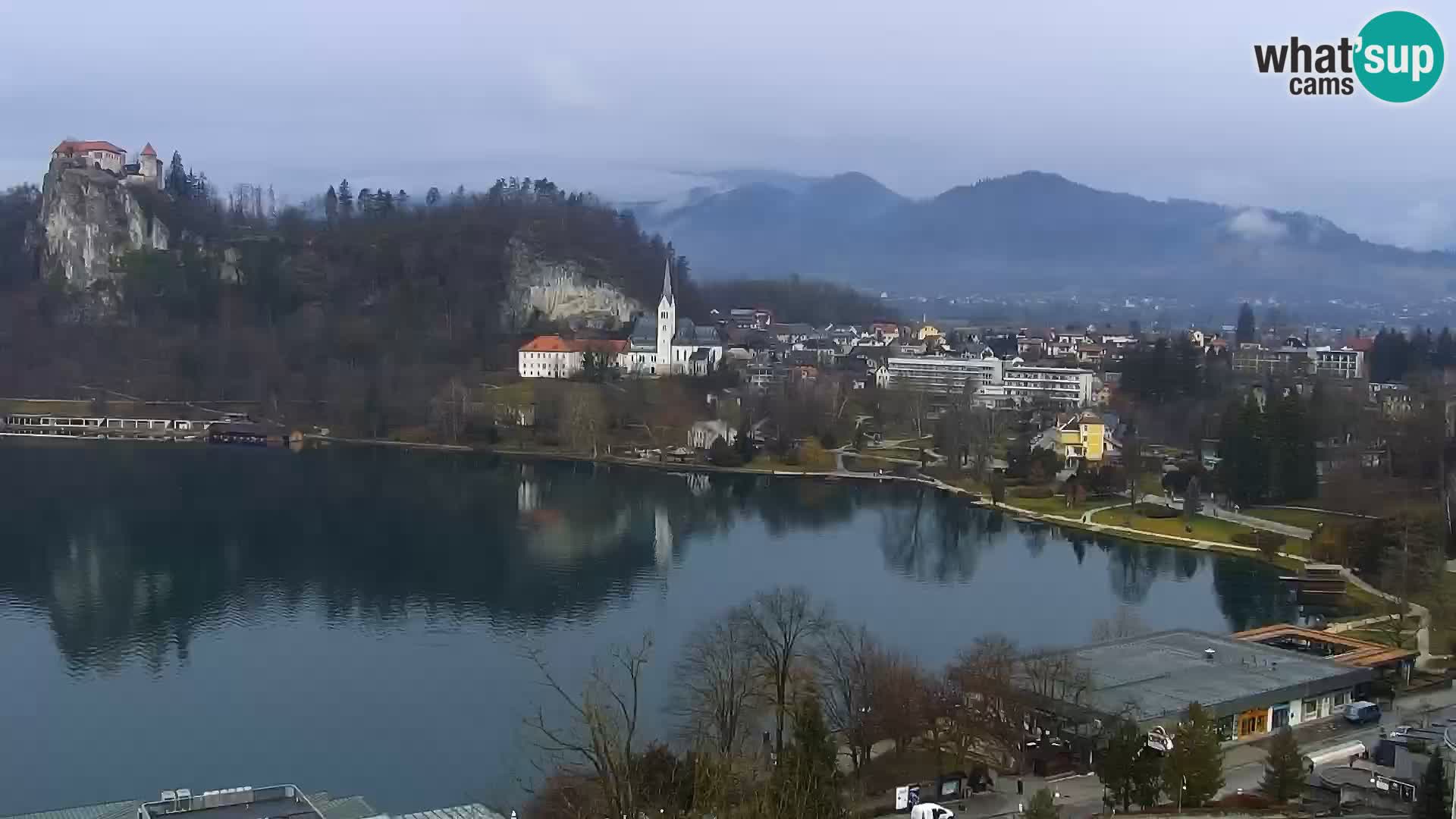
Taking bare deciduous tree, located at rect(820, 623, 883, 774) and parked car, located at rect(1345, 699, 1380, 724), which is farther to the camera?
parked car, located at rect(1345, 699, 1380, 724)

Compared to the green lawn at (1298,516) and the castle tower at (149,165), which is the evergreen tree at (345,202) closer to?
the castle tower at (149,165)

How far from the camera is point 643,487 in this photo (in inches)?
599

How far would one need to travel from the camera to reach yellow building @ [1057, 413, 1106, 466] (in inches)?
630

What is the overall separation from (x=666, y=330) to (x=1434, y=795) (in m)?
18.8

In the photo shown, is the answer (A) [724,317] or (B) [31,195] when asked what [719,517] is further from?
(B) [31,195]

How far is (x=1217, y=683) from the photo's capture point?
20.5 feet

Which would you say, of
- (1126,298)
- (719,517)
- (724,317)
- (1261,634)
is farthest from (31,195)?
(1126,298)

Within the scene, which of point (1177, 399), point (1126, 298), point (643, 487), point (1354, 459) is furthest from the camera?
point (1126, 298)

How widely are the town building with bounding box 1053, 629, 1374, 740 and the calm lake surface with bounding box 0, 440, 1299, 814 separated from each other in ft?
4.40

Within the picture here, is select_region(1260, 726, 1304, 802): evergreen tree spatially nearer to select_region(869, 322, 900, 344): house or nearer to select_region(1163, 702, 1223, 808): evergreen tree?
select_region(1163, 702, 1223, 808): evergreen tree

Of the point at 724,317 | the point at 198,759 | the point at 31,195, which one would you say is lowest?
the point at 198,759

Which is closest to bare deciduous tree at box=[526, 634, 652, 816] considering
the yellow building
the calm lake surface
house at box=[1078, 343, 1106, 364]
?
the calm lake surface

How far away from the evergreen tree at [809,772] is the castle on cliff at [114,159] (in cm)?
2522

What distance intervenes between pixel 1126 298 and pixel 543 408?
6233 centimetres
